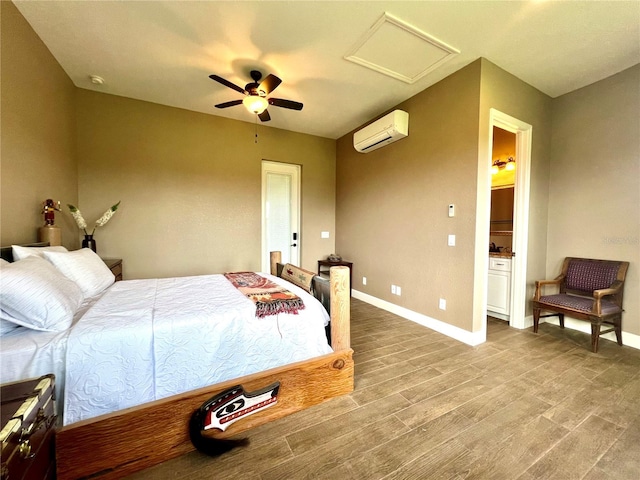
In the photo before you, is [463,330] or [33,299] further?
[463,330]

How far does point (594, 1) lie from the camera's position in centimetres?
182

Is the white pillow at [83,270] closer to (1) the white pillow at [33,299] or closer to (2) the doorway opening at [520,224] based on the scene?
(1) the white pillow at [33,299]

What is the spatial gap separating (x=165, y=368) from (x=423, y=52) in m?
3.21

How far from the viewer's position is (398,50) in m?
2.38

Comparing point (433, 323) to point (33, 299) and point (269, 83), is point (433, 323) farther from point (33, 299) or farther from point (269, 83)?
point (33, 299)

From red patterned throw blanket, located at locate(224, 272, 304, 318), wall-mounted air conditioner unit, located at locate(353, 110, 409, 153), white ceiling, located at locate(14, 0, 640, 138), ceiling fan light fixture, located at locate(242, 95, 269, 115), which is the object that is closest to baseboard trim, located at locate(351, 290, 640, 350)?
red patterned throw blanket, located at locate(224, 272, 304, 318)

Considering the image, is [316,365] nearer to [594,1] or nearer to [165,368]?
[165,368]

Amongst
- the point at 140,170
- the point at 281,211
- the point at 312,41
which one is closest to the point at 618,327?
the point at 312,41

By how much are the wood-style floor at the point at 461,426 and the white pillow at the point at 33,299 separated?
852 millimetres

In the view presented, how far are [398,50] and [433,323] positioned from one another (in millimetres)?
2889

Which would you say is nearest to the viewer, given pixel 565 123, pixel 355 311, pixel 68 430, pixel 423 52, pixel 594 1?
pixel 68 430

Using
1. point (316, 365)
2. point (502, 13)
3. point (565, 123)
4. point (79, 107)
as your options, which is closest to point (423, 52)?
point (502, 13)

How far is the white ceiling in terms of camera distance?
76.4 inches

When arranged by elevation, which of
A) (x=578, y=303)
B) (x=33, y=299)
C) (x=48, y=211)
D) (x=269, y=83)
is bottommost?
(x=578, y=303)
